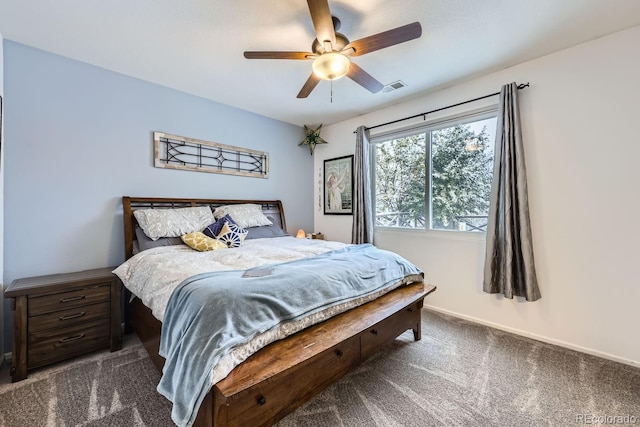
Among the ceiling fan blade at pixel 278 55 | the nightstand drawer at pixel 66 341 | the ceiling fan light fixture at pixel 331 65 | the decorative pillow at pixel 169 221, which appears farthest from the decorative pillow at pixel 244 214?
the ceiling fan light fixture at pixel 331 65

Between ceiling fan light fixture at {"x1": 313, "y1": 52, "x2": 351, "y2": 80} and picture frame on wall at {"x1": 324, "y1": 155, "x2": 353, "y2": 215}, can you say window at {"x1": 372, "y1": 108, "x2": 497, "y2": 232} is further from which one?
ceiling fan light fixture at {"x1": 313, "y1": 52, "x2": 351, "y2": 80}

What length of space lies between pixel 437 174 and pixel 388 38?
1931mm

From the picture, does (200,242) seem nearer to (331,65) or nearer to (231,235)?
(231,235)

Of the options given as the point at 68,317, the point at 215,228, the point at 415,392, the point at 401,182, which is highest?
the point at 401,182

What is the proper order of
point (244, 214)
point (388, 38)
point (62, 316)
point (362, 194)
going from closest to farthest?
point (388, 38) → point (62, 316) → point (244, 214) → point (362, 194)

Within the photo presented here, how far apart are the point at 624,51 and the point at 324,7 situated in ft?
8.02

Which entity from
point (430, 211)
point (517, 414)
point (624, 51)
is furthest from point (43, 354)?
point (624, 51)

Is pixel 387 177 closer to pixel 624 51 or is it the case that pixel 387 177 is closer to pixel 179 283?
pixel 624 51

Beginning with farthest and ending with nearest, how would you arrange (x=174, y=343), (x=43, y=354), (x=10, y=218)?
(x=10, y=218)
(x=43, y=354)
(x=174, y=343)

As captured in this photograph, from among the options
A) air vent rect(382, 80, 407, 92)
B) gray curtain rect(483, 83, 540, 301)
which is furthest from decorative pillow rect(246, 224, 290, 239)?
gray curtain rect(483, 83, 540, 301)

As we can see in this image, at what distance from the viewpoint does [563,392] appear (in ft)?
5.78

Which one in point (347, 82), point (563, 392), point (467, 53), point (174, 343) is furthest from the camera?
point (347, 82)

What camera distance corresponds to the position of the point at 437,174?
322cm

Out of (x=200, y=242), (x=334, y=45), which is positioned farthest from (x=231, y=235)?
(x=334, y=45)
